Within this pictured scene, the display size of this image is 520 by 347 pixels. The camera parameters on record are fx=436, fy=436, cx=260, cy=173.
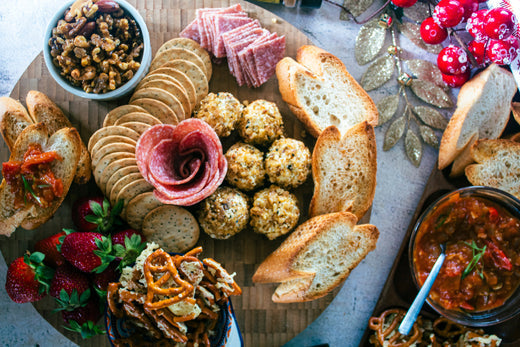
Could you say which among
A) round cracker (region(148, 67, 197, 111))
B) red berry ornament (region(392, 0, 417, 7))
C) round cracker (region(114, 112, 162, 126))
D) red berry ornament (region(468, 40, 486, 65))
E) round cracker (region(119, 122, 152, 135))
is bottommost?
round cracker (region(119, 122, 152, 135))

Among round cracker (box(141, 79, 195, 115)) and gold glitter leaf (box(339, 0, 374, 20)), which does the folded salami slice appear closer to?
round cracker (box(141, 79, 195, 115))

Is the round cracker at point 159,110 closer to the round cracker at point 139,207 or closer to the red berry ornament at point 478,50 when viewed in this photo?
the round cracker at point 139,207

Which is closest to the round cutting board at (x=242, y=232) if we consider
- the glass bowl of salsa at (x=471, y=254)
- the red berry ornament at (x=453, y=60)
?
the glass bowl of salsa at (x=471, y=254)

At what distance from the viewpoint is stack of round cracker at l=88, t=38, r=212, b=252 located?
2.41 metres

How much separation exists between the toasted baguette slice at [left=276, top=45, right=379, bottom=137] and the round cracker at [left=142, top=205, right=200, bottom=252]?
35.4 inches

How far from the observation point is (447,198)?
2.48 metres

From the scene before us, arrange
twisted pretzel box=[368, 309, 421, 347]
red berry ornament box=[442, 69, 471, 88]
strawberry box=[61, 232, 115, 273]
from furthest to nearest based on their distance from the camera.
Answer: red berry ornament box=[442, 69, 471, 88] < twisted pretzel box=[368, 309, 421, 347] < strawberry box=[61, 232, 115, 273]

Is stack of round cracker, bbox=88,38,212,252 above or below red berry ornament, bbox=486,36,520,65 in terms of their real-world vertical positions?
below

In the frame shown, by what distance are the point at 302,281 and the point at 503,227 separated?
3.89ft

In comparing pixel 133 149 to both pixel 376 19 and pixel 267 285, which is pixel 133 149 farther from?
pixel 376 19

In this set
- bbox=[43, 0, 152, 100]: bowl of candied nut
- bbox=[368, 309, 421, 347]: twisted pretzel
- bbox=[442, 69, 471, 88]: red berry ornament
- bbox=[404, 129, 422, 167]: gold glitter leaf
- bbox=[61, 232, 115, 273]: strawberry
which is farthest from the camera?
bbox=[404, 129, 422, 167]: gold glitter leaf

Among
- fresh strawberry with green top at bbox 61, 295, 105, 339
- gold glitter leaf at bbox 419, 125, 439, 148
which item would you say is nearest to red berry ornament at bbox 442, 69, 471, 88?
gold glitter leaf at bbox 419, 125, 439, 148

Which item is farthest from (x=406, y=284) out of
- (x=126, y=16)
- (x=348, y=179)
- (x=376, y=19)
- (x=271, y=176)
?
(x=126, y=16)

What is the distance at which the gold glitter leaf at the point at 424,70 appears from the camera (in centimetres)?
288
